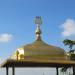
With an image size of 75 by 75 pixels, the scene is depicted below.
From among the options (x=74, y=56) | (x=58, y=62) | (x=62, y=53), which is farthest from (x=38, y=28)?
(x=74, y=56)

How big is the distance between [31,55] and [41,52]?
724mm

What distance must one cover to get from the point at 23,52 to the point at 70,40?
41.0ft

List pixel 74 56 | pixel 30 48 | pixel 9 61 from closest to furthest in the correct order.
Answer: pixel 9 61 < pixel 30 48 < pixel 74 56

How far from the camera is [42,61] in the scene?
975 inches

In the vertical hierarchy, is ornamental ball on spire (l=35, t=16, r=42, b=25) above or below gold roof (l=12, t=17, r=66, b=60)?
above

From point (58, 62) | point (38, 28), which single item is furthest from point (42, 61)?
point (38, 28)

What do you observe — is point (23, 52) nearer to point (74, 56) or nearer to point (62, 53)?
point (62, 53)

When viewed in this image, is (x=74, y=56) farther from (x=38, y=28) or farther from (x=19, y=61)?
(x=19, y=61)

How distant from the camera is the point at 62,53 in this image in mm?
27531

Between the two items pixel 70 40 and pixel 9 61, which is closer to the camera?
pixel 9 61

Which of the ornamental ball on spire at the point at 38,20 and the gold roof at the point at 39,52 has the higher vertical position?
the ornamental ball on spire at the point at 38,20

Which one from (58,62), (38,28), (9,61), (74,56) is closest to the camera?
(9,61)

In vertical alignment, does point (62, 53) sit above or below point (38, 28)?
below

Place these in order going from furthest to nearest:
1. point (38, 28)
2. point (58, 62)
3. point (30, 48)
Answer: point (38, 28) < point (30, 48) < point (58, 62)
